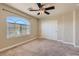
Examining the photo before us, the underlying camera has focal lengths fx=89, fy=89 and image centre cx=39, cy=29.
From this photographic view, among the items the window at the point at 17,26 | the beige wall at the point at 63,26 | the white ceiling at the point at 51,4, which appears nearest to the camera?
the white ceiling at the point at 51,4

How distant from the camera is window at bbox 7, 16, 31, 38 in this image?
5.84 ft

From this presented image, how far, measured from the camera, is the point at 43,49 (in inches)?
75.7

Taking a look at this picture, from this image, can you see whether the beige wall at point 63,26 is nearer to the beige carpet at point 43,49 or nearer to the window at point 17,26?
the beige carpet at point 43,49

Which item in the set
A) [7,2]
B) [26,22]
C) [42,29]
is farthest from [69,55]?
[7,2]

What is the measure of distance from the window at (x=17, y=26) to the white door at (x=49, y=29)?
348mm

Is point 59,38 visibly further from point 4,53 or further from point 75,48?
point 4,53

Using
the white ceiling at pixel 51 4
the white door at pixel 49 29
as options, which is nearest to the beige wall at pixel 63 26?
the white door at pixel 49 29

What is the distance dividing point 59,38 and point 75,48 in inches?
15.5

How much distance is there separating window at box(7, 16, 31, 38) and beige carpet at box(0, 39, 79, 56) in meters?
0.29

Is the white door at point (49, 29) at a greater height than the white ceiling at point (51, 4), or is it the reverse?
the white ceiling at point (51, 4)

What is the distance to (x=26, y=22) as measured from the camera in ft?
6.63

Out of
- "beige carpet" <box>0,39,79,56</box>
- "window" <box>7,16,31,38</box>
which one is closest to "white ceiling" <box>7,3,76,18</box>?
"window" <box>7,16,31,38</box>

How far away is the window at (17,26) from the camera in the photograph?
1.78 m

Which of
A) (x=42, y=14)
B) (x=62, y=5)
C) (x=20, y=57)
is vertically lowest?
(x=20, y=57)
